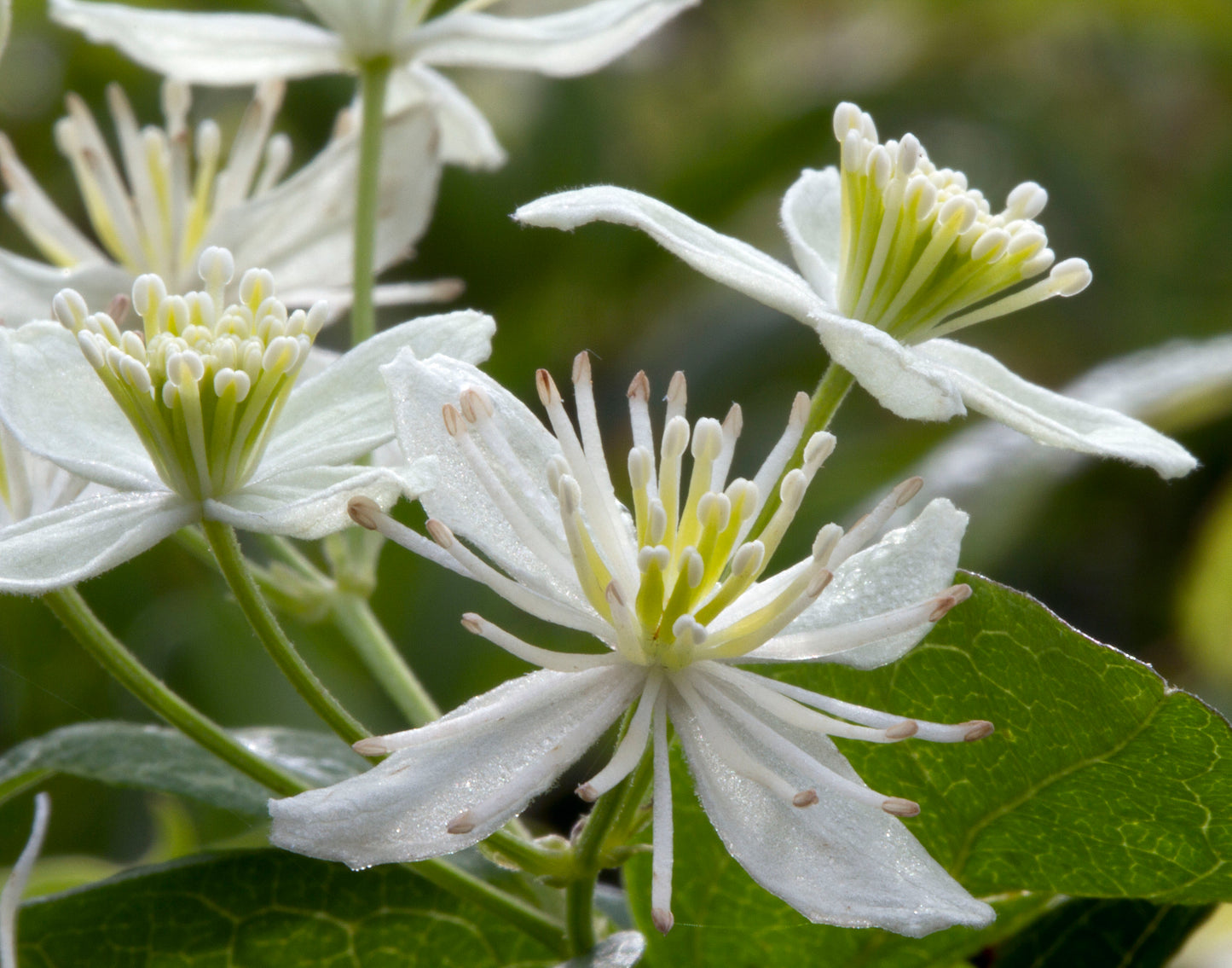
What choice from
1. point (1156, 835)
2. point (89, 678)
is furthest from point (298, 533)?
point (89, 678)

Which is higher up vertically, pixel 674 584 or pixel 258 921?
pixel 674 584

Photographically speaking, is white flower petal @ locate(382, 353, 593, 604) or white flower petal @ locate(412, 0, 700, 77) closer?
white flower petal @ locate(382, 353, 593, 604)

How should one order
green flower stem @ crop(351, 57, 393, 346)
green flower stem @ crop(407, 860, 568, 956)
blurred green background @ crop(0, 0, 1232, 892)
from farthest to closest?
blurred green background @ crop(0, 0, 1232, 892)
green flower stem @ crop(351, 57, 393, 346)
green flower stem @ crop(407, 860, 568, 956)

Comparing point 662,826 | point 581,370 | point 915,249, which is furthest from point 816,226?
point 662,826

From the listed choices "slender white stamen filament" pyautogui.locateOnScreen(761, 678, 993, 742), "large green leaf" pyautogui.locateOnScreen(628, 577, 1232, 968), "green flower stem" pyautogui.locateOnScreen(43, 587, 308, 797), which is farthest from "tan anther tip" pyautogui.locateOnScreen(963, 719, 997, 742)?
"green flower stem" pyautogui.locateOnScreen(43, 587, 308, 797)

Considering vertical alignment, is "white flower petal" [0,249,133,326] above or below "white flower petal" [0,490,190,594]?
above

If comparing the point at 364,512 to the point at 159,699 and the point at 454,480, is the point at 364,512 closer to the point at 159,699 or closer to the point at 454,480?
the point at 454,480

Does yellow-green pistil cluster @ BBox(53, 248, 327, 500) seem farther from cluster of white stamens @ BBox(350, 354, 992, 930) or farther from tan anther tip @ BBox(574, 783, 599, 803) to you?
tan anther tip @ BBox(574, 783, 599, 803)

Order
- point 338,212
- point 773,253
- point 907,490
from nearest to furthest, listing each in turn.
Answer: point 907,490 < point 338,212 < point 773,253
